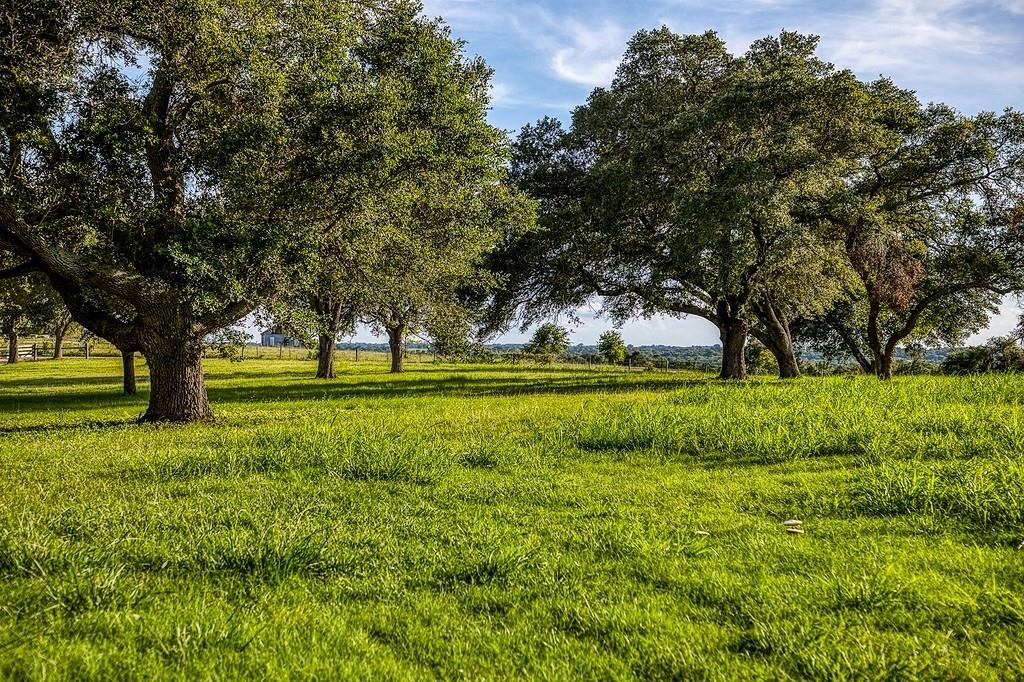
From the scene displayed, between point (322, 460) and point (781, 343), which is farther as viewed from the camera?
point (781, 343)

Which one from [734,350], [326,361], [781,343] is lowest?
[326,361]

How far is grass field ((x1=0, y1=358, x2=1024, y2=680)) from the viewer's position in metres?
3.25

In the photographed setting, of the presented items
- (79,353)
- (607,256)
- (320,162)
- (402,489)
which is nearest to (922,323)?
(607,256)

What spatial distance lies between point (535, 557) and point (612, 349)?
227 feet

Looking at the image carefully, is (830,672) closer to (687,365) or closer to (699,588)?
(699,588)

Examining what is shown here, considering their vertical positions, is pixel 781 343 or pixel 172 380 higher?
pixel 781 343

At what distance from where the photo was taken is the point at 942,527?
5062 mm

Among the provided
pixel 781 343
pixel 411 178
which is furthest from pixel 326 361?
pixel 781 343

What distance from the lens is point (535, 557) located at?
14.9ft

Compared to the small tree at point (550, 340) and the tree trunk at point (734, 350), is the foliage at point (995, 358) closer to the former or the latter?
the tree trunk at point (734, 350)

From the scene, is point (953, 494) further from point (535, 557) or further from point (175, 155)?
point (175, 155)

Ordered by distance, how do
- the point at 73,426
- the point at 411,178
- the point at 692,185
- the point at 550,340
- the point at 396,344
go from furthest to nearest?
the point at 550,340
the point at 396,344
the point at 692,185
the point at 411,178
the point at 73,426

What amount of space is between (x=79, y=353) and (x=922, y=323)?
297 feet

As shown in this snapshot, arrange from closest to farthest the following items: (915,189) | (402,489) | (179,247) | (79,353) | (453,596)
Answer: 1. (453,596)
2. (402,489)
3. (179,247)
4. (915,189)
5. (79,353)
